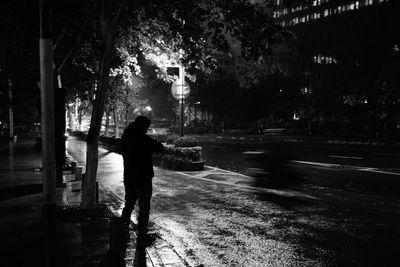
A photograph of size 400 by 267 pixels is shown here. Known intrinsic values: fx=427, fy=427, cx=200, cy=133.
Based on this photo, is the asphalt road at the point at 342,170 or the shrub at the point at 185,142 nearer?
the asphalt road at the point at 342,170

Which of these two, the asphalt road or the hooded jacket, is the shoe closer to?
the hooded jacket

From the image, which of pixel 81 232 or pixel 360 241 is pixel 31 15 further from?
pixel 360 241

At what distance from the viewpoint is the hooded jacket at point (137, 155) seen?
6.84 metres

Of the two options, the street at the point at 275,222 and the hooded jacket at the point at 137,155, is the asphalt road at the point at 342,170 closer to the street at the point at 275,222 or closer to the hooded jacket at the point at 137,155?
the street at the point at 275,222

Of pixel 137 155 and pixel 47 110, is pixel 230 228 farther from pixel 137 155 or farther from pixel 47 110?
pixel 47 110

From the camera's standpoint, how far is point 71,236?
283 inches

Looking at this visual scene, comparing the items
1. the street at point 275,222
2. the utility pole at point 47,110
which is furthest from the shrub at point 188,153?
the utility pole at point 47,110

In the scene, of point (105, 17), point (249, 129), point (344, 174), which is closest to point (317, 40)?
point (249, 129)

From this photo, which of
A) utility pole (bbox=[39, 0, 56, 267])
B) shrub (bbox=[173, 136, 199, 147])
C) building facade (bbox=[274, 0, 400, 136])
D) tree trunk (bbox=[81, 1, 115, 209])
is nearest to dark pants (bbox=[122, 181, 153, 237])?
utility pole (bbox=[39, 0, 56, 267])

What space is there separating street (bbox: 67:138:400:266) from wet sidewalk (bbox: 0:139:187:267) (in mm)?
681

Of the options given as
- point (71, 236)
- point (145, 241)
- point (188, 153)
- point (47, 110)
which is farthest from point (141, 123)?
point (188, 153)

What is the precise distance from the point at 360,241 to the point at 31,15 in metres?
11.9

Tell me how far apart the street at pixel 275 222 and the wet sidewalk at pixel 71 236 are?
68cm

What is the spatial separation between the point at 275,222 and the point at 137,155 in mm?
3432
